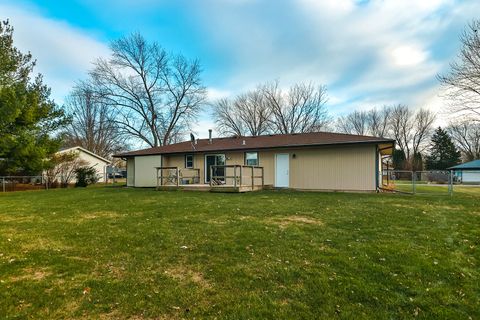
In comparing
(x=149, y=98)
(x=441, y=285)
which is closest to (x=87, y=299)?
(x=441, y=285)

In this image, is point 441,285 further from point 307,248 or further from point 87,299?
point 87,299

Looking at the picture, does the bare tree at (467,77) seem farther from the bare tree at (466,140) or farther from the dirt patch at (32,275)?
the bare tree at (466,140)

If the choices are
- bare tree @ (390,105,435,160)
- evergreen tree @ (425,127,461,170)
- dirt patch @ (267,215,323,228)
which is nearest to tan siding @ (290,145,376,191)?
dirt patch @ (267,215,323,228)

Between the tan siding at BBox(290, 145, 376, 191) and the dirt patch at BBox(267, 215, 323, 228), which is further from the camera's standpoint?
the tan siding at BBox(290, 145, 376, 191)

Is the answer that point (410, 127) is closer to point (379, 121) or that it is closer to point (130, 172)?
point (379, 121)

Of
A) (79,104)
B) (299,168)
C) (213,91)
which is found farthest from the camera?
(79,104)

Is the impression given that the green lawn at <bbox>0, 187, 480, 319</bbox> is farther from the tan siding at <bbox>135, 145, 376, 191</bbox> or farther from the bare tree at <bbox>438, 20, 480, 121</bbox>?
the bare tree at <bbox>438, 20, 480, 121</bbox>

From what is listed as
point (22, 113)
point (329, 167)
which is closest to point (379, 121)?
point (329, 167)

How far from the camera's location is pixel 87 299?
9.93 feet

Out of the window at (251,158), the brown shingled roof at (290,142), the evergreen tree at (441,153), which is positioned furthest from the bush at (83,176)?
the evergreen tree at (441,153)

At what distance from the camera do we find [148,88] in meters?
32.5

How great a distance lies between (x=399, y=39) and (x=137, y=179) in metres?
17.0

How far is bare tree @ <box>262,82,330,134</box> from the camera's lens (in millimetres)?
36375

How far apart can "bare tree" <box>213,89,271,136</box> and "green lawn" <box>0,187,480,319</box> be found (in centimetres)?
3160
